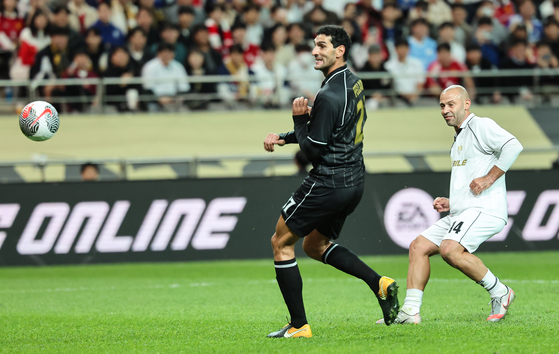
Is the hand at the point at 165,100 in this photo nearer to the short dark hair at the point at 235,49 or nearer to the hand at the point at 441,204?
the short dark hair at the point at 235,49

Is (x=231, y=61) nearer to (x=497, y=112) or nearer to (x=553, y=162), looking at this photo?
(x=497, y=112)

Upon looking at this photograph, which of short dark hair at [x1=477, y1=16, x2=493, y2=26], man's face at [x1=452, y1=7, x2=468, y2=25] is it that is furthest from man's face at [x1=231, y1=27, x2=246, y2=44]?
short dark hair at [x1=477, y1=16, x2=493, y2=26]

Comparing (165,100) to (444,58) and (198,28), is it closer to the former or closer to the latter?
(198,28)

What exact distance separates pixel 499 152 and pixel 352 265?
160 centimetres

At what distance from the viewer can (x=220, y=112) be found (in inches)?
575

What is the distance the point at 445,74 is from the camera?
14.3 m

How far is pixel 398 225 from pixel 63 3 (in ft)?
29.1

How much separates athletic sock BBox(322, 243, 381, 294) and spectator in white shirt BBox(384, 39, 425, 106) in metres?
8.91

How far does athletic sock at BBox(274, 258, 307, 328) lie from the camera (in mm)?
5590

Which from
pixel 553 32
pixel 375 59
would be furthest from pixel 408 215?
pixel 553 32

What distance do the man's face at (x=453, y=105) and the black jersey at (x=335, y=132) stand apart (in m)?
0.94

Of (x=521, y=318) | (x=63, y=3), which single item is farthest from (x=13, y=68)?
(x=521, y=318)

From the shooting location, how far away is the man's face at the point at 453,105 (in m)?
6.25

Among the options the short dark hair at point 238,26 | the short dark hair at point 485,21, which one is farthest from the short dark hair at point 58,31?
the short dark hair at point 485,21
